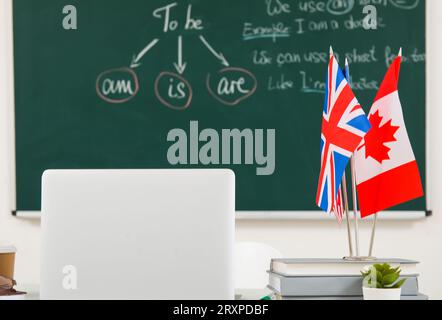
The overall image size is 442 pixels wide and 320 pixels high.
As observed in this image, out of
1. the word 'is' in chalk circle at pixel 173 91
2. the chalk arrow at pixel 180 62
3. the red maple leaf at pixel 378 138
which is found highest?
the chalk arrow at pixel 180 62

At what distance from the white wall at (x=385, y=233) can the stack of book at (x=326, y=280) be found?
167 cm

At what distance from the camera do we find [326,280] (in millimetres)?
1183

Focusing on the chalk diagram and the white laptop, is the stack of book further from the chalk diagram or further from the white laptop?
the chalk diagram

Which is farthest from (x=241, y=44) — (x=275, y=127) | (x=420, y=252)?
(x=420, y=252)

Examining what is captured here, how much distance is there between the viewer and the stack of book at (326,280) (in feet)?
3.88

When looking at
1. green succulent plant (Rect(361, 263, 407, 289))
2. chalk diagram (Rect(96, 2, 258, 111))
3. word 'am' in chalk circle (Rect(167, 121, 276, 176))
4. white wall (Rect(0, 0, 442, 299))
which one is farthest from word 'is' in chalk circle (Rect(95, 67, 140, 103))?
green succulent plant (Rect(361, 263, 407, 289))

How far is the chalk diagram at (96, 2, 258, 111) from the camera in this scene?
9.55 feet

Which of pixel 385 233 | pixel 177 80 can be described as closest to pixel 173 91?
pixel 177 80

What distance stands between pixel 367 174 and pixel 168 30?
1.74m

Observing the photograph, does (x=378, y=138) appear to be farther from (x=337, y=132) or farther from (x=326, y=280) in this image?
(x=326, y=280)

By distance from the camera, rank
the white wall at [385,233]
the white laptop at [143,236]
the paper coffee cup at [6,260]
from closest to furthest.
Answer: the white laptop at [143,236] → the paper coffee cup at [6,260] → the white wall at [385,233]

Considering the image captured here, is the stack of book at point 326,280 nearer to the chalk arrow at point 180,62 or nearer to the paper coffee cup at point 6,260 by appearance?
the paper coffee cup at point 6,260

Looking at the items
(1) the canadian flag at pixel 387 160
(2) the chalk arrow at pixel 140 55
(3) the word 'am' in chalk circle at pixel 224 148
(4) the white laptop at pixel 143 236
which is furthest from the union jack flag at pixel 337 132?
(2) the chalk arrow at pixel 140 55

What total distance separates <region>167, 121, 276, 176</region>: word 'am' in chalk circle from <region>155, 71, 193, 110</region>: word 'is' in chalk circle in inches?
4.7
